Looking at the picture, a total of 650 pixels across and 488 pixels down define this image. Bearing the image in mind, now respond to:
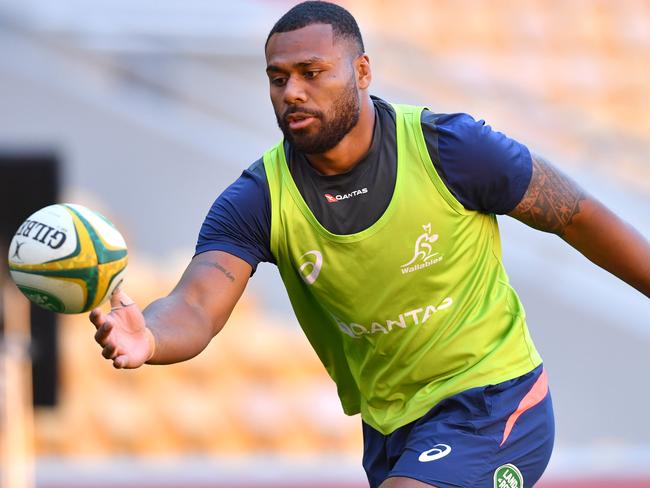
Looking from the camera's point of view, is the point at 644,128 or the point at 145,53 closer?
the point at 145,53

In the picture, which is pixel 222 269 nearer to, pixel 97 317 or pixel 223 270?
pixel 223 270

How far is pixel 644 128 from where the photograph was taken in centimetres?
1378

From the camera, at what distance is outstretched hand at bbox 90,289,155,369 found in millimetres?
3531

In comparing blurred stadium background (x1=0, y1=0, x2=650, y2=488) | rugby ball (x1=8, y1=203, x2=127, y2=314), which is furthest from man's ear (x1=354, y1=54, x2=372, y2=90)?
blurred stadium background (x1=0, y1=0, x2=650, y2=488)

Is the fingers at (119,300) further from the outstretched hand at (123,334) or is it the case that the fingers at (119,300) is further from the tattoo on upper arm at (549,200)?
the tattoo on upper arm at (549,200)

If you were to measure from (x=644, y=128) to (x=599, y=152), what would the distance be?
2.43m

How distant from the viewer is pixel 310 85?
4.07 m

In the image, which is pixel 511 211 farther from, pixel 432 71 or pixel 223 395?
pixel 432 71

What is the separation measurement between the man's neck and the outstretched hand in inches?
33.9

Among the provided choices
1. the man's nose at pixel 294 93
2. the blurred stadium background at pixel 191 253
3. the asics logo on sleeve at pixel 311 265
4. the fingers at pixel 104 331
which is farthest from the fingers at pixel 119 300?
the blurred stadium background at pixel 191 253

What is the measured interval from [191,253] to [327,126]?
20.9 feet

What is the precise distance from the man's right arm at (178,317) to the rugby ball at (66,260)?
9 cm

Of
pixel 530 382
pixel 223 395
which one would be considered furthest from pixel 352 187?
pixel 223 395

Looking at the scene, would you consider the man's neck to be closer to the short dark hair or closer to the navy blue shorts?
the short dark hair
